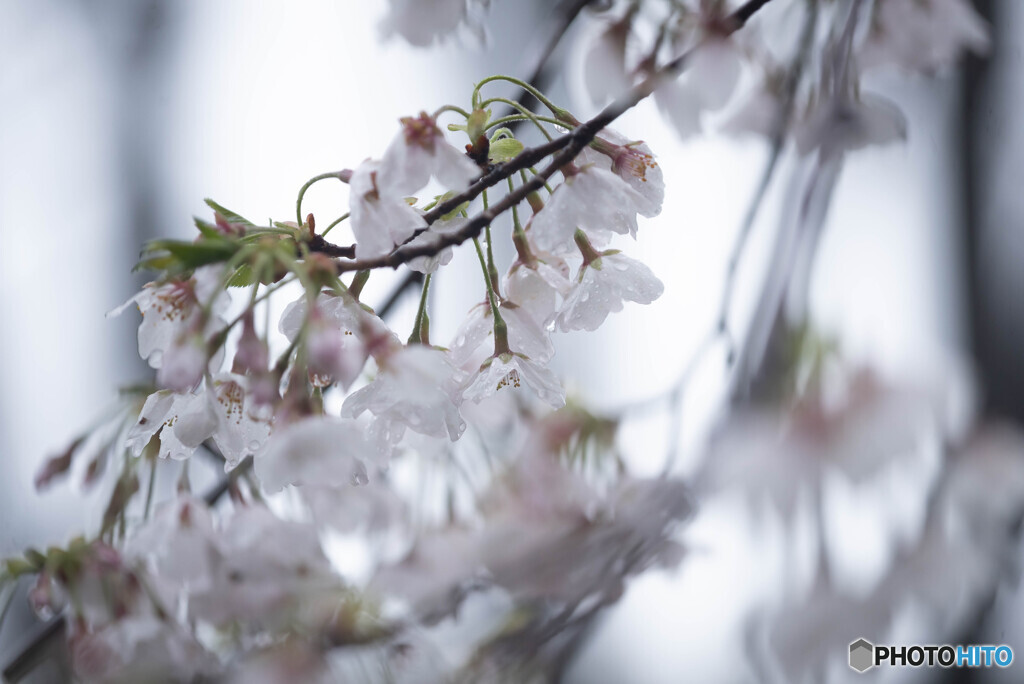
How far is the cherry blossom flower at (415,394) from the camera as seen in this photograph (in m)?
0.52

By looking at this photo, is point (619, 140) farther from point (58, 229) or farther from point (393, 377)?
point (58, 229)

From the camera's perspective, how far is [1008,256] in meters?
1.13

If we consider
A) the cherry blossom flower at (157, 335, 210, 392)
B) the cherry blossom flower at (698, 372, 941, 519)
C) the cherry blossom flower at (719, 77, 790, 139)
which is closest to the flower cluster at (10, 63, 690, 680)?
the cherry blossom flower at (157, 335, 210, 392)

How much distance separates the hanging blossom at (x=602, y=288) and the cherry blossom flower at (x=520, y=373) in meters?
0.04

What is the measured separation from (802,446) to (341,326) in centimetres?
58

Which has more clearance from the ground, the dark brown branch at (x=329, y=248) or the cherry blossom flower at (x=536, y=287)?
the dark brown branch at (x=329, y=248)

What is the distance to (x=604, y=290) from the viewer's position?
24.5 inches

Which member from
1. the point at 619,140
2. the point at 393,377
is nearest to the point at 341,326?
the point at 393,377

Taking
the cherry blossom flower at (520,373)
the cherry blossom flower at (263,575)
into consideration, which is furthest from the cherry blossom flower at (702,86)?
the cherry blossom flower at (263,575)

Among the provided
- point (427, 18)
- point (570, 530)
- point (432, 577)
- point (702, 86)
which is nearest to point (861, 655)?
point (570, 530)

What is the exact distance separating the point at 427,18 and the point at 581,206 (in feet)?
1.54

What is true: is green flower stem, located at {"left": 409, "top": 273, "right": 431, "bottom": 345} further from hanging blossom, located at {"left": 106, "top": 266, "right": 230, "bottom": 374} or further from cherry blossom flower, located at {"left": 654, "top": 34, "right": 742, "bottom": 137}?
cherry blossom flower, located at {"left": 654, "top": 34, "right": 742, "bottom": 137}

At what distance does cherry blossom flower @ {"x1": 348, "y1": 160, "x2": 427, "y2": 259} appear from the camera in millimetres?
522

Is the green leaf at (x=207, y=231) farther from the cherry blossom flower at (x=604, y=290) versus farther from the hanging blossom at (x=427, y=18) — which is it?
the hanging blossom at (x=427, y=18)
